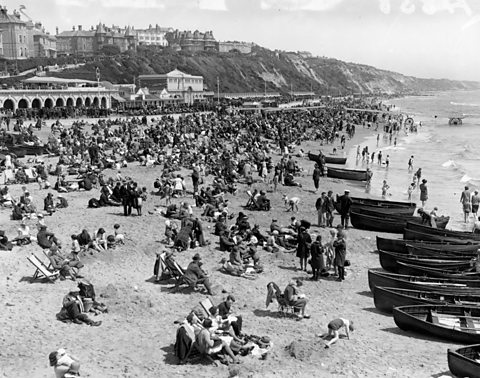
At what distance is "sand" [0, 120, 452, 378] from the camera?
9672 millimetres

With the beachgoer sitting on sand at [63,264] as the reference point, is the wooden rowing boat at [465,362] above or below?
below

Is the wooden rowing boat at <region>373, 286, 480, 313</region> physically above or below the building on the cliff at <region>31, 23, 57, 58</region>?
below

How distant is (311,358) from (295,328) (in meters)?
1.45

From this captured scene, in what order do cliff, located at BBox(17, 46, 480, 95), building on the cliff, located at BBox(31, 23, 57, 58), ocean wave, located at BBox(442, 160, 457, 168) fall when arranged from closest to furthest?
1. ocean wave, located at BBox(442, 160, 457, 168)
2. cliff, located at BBox(17, 46, 480, 95)
3. building on the cliff, located at BBox(31, 23, 57, 58)

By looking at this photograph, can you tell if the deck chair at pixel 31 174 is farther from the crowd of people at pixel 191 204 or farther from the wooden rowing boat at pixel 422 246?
the wooden rowing boat at pixel 422 246

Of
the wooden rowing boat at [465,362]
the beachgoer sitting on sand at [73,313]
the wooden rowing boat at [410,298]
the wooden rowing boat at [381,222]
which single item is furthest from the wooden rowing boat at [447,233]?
the beachgoer sitting on sand at [73,313]

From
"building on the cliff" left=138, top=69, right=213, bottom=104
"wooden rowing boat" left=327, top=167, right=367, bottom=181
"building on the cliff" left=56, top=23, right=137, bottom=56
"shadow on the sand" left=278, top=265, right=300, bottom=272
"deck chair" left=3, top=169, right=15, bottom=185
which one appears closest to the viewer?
"shadow on the sand" left=278, top=265, right=300, bottom=272

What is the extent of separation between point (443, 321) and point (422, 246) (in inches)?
196

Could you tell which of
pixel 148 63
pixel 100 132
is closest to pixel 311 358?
pixel 100 132

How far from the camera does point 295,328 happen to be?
1166cm

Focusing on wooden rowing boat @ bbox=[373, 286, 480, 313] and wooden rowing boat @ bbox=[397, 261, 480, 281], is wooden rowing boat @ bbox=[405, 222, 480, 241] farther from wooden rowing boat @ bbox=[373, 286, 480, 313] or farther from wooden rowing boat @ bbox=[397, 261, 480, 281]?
wooden rowing boat @ bbox=[373, 286, 480, 313]

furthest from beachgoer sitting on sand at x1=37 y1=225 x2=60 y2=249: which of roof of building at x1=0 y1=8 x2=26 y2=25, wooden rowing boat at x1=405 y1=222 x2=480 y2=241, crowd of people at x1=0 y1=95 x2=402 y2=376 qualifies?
roof of building at x1=0 y1=8 x2=26 y2=25

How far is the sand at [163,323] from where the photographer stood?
31.7 ft

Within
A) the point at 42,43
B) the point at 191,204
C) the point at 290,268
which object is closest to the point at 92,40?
the point at 42,43
